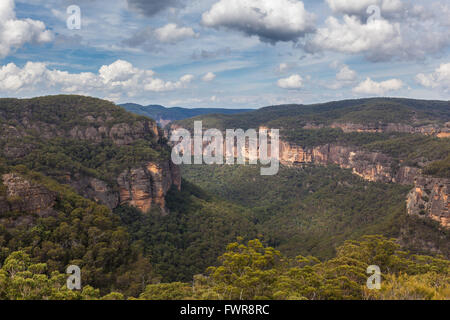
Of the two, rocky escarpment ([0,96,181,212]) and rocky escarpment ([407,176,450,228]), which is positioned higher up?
rocky escarpment ([0,96,181,212])

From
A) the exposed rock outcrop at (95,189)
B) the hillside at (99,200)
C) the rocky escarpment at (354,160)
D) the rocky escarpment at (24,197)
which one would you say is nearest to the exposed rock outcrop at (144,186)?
the hillside at (99,200)

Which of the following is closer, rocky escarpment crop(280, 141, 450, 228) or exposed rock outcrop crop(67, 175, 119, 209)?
rocky escarpment crop(280, 141, 450, 228)

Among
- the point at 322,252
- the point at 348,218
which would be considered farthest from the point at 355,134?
the point at 322,252

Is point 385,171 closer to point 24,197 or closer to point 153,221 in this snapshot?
point 153,221

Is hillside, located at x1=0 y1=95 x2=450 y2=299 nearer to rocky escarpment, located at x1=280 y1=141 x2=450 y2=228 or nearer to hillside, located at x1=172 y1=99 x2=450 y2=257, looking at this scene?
rocky escarpment, located at x1=280 y1=141 x2=450 y2=228

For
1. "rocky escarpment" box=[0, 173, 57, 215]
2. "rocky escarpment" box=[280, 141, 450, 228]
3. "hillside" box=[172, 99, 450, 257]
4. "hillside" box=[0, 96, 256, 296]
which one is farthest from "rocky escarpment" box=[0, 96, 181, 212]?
"rocky escarpment" box=[280, 141, 450, 228]

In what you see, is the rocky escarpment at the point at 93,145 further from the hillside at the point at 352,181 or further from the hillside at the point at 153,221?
the hillside at the point at 352,181

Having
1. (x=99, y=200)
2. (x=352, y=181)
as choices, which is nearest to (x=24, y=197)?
(x=99, y=200)
